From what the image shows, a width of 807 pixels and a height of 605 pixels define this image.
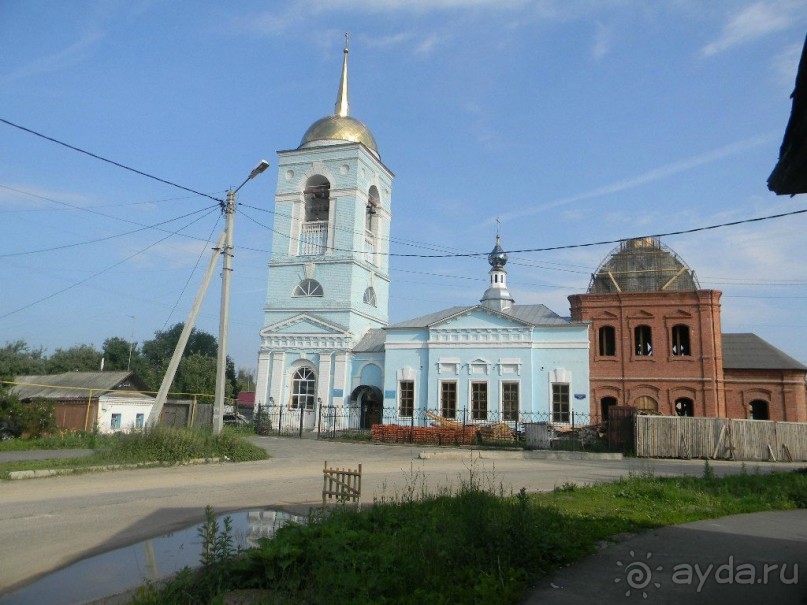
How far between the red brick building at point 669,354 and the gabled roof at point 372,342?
1093 cm

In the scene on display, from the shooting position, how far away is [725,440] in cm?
2186

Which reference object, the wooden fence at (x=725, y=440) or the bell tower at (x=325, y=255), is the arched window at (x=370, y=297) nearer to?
the bell tower at (x=325, y=255)

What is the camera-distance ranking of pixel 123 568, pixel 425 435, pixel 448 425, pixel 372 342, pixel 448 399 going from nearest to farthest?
1. pixel 123 568
2. pixel 425 435
3. pixel 448 425
4. pixel 448 399
5. pixel 372 342

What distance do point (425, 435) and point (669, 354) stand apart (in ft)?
45.6

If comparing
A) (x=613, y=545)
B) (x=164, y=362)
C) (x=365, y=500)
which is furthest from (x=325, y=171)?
(x=164, y=362)

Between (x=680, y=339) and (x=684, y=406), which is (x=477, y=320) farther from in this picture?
(x=684, y=406)

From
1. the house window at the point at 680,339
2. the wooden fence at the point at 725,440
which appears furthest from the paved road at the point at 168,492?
the house window at the point at 680,339

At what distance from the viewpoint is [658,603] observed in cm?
502

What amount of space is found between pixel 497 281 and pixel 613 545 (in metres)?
32.1

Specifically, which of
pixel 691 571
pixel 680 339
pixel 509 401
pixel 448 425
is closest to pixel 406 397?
pixel 448 425

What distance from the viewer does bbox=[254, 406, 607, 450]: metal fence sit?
25.3 meters

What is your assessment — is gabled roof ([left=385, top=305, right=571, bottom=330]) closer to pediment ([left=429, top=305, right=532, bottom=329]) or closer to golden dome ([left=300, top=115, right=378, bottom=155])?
pediment ([left=429, top=305, right=532, bottom=329])

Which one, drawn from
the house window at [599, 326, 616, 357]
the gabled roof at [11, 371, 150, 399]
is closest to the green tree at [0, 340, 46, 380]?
the gabled roof at [11, 371, 150, 399]

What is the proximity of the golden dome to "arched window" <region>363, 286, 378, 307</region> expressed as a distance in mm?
8920
